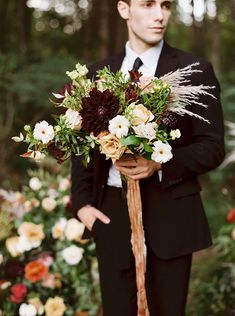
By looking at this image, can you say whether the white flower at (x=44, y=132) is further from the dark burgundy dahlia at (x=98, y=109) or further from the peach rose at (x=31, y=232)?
the peach rose at (x=31, y=232)

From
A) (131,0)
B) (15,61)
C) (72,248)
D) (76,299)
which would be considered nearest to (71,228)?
(72,248)

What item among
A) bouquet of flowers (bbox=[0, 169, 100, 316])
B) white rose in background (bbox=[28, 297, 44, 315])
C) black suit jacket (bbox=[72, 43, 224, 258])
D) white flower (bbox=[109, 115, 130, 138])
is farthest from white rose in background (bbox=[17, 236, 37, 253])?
white flower (bbox=[109, 115, 130, 138])

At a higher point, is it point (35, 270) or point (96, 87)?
point (96, 87)

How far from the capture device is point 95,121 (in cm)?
227

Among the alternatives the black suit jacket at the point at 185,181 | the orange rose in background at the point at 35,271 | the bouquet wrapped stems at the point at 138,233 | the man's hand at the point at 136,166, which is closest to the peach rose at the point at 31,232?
the orange rose in background at the point at 35,271

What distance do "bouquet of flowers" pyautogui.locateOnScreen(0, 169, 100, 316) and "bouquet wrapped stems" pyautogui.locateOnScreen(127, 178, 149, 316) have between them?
141cm

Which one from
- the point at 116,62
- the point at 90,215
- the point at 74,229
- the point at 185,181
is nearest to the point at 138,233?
the point at 185,181

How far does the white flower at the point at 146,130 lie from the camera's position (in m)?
2.18

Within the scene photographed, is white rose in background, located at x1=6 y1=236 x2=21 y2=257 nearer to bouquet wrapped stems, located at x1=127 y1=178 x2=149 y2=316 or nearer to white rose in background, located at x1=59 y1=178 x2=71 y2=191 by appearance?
white rose in background, located at x1=59 y1=178 x2=71 y2=191

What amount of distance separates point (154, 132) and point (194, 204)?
61 cm

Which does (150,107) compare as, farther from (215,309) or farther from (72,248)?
(215,309)

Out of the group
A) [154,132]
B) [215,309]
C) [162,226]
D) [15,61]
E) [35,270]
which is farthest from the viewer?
[15,61]

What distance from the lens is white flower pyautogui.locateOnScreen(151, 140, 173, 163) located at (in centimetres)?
222

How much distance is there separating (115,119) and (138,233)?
570 millimetres
